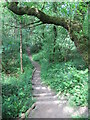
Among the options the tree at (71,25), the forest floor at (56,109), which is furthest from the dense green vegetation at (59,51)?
the forest floor at (56,109)

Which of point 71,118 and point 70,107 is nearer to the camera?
point 71,118

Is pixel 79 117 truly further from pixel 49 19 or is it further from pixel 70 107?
pixel 49 19

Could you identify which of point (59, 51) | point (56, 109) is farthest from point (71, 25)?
point (59, 51)

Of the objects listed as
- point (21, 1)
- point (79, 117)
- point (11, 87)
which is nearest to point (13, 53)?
point (11, 87)

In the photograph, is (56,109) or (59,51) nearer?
(56,109)

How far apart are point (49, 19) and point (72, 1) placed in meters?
1.22

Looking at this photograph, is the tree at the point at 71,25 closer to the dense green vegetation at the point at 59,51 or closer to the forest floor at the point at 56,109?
the dense green vegetation at the point at 59,51

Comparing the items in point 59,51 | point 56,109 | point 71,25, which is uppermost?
point 71,25

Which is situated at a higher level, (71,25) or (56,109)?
(71,25)

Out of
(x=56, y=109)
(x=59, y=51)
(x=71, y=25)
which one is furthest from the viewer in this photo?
(x=59, y=51)

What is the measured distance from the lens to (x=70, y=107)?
11.9 ft

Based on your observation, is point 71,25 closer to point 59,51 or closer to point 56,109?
point 56,109

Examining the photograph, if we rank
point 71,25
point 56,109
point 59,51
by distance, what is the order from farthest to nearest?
point 59,51
point 56,109
point 71,25

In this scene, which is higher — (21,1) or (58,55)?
(21,1)
